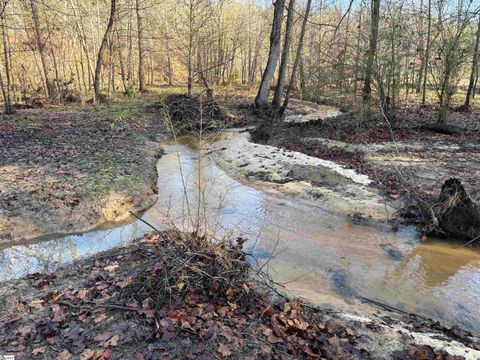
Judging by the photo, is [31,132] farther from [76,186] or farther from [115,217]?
[115,217]

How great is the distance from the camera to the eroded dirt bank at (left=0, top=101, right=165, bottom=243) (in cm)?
734

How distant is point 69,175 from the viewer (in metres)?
9.06

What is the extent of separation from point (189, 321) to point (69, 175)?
6383mm

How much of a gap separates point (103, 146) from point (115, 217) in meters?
4.77

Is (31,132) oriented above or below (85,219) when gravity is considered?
above

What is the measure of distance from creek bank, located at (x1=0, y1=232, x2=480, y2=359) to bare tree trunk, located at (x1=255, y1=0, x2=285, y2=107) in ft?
55.0

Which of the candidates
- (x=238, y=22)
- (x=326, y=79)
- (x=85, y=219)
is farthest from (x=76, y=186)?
(x=238, y=22)

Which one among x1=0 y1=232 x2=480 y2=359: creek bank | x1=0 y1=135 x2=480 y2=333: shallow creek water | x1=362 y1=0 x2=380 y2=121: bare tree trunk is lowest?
x1=0 y1=135 x2=480 y2=333: shallow creek water

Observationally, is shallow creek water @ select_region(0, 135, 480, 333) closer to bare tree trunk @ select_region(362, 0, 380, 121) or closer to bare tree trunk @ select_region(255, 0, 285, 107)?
bare tree trunk @ select_region(362, 0, 380, 121)

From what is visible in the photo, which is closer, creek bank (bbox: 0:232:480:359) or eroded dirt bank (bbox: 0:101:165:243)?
creek bank (bbox: 0:232:480:359)

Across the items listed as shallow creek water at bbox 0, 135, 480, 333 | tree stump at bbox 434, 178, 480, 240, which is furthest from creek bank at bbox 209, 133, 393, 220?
tree stump at bbox 434, 178, 480, 240

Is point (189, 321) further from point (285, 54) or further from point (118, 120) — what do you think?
point (285, 54)

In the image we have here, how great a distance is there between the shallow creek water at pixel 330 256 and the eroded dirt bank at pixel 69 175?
493 millimetres

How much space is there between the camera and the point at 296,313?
4.37 m
